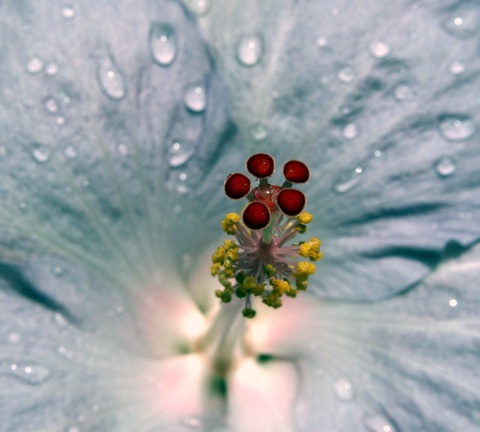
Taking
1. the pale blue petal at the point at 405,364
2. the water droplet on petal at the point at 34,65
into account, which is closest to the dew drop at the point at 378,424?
the pale blue petal at the point at 405,364

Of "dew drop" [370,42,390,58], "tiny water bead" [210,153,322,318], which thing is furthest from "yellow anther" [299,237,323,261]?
"dew drop" [370,42,390,58]

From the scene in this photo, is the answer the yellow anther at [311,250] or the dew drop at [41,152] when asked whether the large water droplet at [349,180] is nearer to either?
the yellow anther at [311,250]

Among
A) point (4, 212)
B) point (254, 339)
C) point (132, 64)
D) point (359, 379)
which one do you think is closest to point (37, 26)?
point (132, 64)

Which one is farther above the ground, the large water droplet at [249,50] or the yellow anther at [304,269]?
the large water droplet at [249,50]

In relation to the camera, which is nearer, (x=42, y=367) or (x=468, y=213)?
(x=42, y=367)

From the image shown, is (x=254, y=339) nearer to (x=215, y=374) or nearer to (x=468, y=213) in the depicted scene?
(x=215, y=374)
